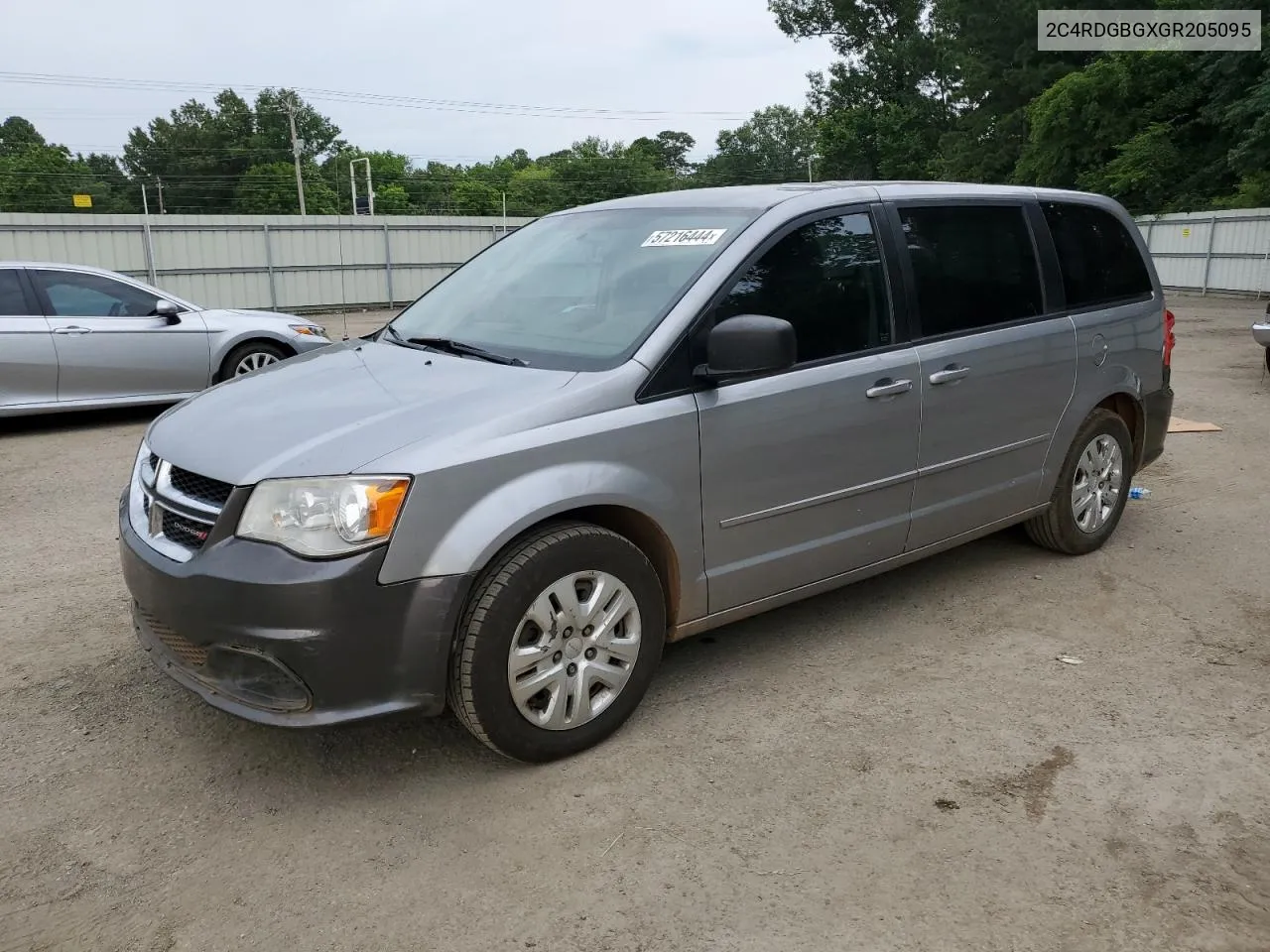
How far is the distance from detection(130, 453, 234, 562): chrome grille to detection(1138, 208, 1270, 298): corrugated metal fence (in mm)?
22826

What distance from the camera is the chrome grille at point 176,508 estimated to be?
296cm

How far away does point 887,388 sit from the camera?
3.88 m

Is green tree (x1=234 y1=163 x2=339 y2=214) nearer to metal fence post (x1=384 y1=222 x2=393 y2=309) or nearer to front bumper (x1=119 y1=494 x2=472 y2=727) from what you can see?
metal fence post (x1=384 y1=222 x2=393 y2=309)

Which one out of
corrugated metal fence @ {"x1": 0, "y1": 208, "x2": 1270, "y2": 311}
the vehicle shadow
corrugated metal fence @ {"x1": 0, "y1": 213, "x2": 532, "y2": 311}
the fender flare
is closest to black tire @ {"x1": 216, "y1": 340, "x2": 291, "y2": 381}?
the vehicle shadow

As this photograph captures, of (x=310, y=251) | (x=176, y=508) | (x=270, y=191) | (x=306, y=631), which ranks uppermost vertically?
(x=270, y=191)

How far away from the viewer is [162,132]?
78000 mm

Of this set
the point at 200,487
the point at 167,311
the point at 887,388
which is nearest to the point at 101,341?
the point at 167,311

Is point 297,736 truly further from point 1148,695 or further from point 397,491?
point 1148,695

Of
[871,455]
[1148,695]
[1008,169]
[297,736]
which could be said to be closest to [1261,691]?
[1148,695]

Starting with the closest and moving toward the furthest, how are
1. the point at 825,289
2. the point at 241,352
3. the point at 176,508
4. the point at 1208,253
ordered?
the point at 176,508
the point at 825,289
the point at 241,352
the point at 1208,253

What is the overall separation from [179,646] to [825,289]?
2491 mm

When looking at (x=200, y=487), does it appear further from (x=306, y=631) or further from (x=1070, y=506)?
(x=1070, y=506)

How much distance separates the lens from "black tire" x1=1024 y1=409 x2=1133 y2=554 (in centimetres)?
490

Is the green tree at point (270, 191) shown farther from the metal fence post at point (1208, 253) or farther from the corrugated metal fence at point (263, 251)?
the metal fence post at point (1208, 253)
